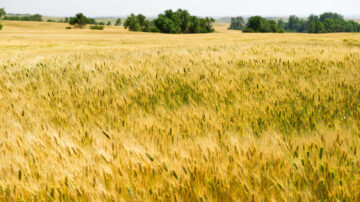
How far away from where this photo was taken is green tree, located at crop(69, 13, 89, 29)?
9475cm

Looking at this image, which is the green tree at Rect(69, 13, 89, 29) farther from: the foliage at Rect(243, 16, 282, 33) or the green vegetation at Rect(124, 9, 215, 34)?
the foliage at Rect(243, 16, 282, 33)

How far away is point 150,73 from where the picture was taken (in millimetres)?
3838

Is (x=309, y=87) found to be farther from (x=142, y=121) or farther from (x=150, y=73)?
(x=150, y=73)

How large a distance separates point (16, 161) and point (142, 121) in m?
0.81

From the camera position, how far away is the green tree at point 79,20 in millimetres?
94750

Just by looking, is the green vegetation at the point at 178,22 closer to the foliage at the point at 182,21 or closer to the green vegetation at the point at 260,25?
the foliage at the point at 182,21

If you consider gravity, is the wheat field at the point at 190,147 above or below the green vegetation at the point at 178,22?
below

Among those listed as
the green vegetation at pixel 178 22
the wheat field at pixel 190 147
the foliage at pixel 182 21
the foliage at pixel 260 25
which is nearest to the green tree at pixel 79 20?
the green vegetation at pixel 178 22

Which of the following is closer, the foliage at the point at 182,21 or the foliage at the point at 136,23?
the foliage at the point at 182,21

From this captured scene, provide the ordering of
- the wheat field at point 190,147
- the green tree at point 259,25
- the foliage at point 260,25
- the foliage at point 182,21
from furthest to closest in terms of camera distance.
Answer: the foliage at point 260,25, the green tree at point 259,25, the foliage at point 182,21, the wheat field at point 190,147

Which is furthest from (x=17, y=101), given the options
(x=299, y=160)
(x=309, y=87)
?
(x=309, y=87)

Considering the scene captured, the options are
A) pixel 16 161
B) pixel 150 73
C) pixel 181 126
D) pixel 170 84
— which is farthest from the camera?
pixel 150 73

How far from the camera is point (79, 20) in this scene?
3775 inches

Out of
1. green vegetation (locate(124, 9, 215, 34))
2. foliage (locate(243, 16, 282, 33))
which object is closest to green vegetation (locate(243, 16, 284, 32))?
foliage (locate(243, 16, 282, 33))
